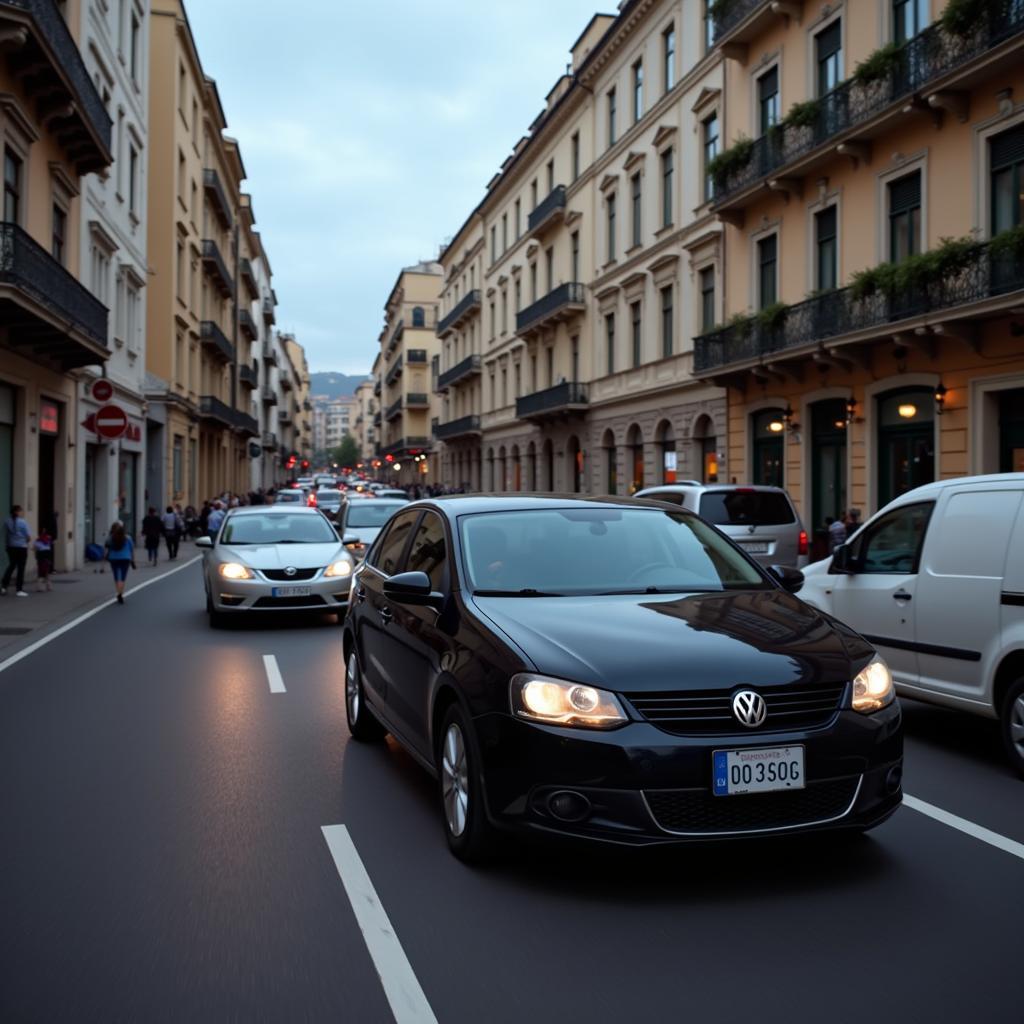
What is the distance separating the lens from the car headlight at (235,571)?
1405cm

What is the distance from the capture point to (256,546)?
15031 mm

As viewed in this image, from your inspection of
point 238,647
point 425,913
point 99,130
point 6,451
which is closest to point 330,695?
point 238,647

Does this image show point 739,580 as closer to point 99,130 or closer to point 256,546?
point 256,546

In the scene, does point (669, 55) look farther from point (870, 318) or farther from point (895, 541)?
point (895, 541)

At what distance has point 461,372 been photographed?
2576 inches

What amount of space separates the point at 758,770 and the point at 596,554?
183cm

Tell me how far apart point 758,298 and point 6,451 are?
17338mm

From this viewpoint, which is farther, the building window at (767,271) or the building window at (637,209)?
Answer: the building window at (637,209)

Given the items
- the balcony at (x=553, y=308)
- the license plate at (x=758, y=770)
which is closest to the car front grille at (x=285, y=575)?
the license plate at (x=758, y=770)

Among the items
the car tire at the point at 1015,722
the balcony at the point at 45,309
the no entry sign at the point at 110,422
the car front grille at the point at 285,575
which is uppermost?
the balcony at the point at 45,309

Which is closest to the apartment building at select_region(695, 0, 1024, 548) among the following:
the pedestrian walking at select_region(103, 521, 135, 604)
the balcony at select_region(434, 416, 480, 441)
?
the pedestrian walking at select_region(103, 521, 135, 604)

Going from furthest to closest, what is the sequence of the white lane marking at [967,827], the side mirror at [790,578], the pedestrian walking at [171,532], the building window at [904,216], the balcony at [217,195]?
the balcony at [217,195] → the pedestrian walking at [171,532] → the building window at [904,216] → the side mirror at [790,578] → the white lane marking at [967,827]

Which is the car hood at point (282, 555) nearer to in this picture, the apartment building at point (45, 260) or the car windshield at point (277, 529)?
the car windshield at point (277, 529)

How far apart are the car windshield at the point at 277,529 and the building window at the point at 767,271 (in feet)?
47.6
